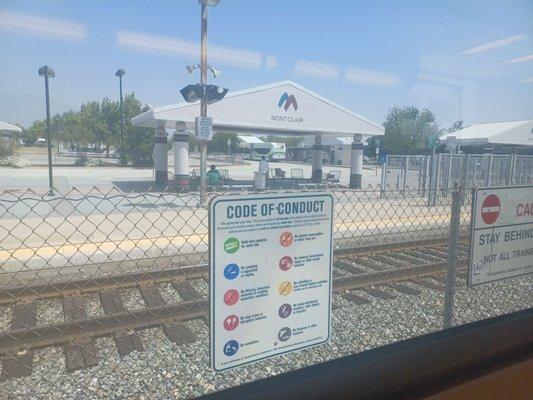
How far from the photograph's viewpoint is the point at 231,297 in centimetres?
162

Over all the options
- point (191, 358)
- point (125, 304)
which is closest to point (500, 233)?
point (191, 358)

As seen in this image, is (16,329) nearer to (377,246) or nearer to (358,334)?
(358,334)

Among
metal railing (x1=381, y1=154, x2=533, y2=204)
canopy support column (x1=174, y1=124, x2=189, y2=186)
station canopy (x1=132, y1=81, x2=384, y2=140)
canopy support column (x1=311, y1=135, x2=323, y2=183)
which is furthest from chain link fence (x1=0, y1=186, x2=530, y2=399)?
canopy support column (x1=311, y1=135, x2=323, y2=183)

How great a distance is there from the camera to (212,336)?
1630 mm

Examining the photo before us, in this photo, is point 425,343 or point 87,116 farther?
point 87,116

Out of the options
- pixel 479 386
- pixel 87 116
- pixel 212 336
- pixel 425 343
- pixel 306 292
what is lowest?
pixel 479 386

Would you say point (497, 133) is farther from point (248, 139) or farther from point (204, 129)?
point (204, 129)

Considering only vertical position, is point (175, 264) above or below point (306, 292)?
below

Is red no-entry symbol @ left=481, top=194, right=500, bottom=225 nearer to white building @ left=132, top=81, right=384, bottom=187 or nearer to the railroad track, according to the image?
the railroad track

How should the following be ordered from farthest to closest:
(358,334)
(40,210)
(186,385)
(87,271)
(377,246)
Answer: (40,210) → (377,246) → (87,271) → (358,334) → (186,385)

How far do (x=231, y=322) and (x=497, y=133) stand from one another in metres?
3.02

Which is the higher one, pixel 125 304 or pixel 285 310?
pixel 285 310

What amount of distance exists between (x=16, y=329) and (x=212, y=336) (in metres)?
2.78

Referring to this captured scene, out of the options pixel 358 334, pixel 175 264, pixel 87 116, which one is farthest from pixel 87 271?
pixel 358 334
